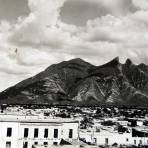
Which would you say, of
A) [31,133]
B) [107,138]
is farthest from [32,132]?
[107,138]

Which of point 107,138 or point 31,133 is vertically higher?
point 31,133

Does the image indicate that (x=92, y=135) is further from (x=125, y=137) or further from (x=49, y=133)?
(x=49, y=133)

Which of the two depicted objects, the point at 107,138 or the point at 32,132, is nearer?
the point at 32,132

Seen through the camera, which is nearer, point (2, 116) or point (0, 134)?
point (0, 134)

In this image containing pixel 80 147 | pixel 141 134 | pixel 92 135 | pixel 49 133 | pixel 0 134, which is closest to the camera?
pixel 80 147

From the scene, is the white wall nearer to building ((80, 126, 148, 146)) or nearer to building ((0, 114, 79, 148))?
building ((0, 114, 79, 148))

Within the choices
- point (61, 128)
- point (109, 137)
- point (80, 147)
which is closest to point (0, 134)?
point (61, 128)

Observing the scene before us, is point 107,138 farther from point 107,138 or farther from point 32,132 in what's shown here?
point 32,132

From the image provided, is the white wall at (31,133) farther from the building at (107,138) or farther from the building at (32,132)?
the building at (107,138)
